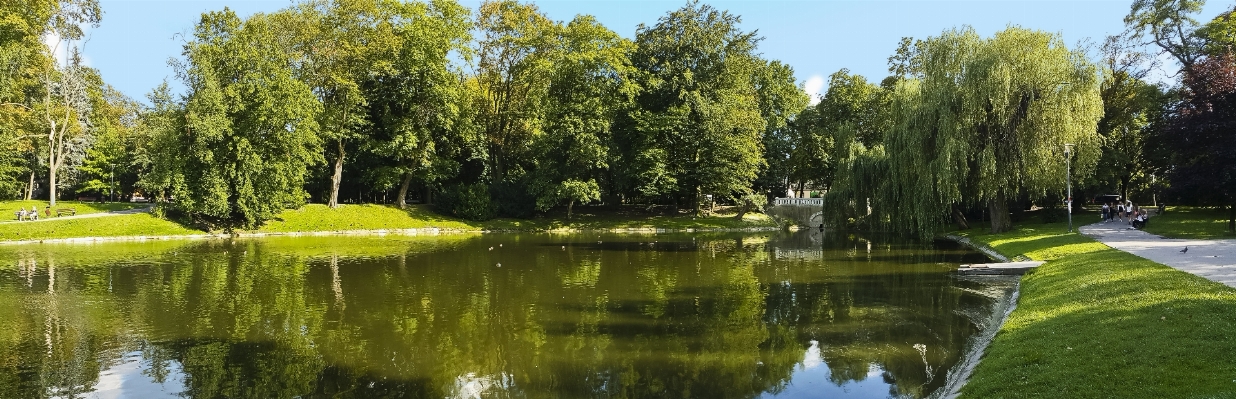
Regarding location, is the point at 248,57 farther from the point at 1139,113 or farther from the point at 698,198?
the point at 1139,113

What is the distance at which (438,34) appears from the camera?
47.9 metres

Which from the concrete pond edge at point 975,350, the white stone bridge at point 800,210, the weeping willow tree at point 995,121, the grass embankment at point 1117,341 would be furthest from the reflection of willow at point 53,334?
the white stone bridge at point 800,210

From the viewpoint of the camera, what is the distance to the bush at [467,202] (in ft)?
165

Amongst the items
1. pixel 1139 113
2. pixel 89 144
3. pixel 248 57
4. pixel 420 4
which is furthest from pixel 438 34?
pixel 1139 113

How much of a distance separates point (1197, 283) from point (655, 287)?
12.2 metres

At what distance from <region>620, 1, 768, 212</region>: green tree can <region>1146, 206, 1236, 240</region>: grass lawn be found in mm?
24427

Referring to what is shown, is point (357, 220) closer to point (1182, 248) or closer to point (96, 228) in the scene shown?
point (96, 228)

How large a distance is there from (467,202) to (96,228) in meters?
21.8

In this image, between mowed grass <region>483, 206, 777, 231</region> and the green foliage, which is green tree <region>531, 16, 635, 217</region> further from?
the green foliage

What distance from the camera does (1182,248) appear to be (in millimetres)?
21391

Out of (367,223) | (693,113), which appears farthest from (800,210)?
(367,223)

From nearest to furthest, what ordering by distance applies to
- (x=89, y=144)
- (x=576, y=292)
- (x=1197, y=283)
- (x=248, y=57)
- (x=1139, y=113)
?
1. (x=1197, y=283)
2. (x=576, y=292)
3. (x=248, y=57)
4. (x=1139, y=113)
5. (x=89, y=144)

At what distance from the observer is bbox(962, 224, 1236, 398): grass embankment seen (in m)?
7.66

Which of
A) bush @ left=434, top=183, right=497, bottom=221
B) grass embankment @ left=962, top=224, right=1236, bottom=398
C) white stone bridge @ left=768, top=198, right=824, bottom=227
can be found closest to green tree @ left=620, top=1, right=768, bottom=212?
white stone bridge @ left=768, top=198, right=824, bottom=227
